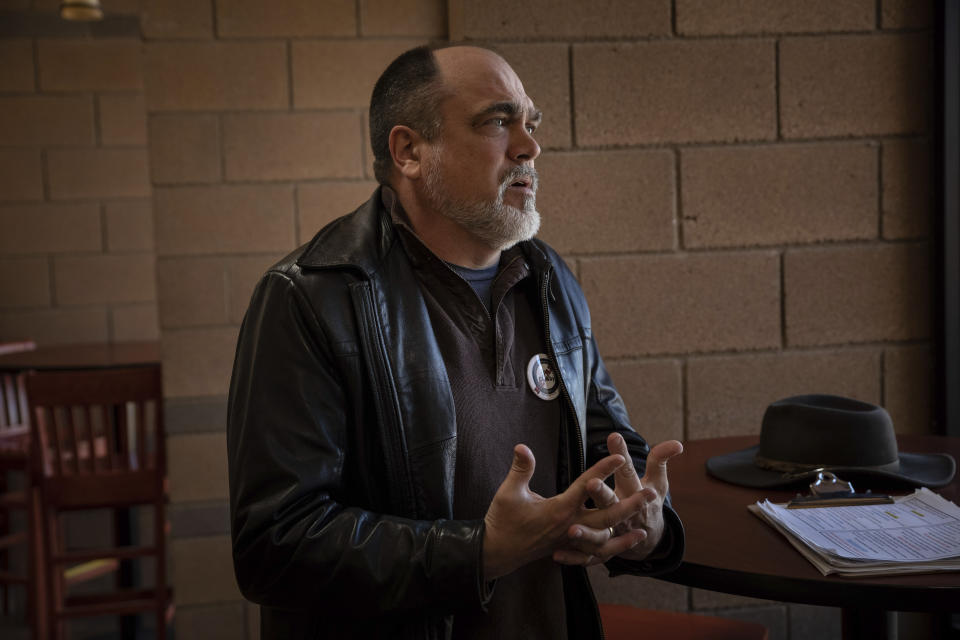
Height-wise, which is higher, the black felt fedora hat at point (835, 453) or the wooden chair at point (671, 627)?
the black felt fedora hat at point (835, 453)

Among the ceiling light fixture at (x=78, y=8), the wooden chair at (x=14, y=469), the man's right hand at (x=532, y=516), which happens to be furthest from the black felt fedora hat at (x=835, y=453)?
the ceiling light fixture at (x=78, y=8)

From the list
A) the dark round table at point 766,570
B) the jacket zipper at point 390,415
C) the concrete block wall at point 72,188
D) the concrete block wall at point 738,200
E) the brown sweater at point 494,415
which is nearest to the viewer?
the dark round table at point 766,570

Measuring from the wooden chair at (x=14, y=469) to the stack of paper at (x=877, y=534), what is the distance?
292 centimetres

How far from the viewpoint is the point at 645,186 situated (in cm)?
238

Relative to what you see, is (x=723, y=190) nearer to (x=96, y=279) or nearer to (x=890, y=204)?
(x=890, y=204)

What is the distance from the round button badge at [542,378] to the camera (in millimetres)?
1511

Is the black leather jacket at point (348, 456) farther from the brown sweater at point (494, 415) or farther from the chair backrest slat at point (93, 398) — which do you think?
the chair backrest slat at point (93, 398)

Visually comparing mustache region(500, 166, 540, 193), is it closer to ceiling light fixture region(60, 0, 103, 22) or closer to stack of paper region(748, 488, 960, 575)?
stack of paper region(748, 488, 960, 575)

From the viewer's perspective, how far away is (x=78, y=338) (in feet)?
17.0

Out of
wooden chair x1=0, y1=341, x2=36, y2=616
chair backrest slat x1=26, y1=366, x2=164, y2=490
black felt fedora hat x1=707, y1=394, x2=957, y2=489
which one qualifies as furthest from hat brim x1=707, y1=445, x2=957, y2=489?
wooden chair x1=0, y1=341, x2=36, y2=616

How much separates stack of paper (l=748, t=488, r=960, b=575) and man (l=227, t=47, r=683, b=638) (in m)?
0.20

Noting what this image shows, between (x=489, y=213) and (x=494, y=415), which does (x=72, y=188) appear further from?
(x=494, y=415)

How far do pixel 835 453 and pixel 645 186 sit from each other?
1041 mm

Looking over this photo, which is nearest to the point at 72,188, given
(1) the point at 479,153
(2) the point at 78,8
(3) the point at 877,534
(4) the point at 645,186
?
(2) the point at 78,8
